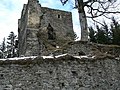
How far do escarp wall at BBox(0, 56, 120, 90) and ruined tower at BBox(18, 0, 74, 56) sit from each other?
5338 mm

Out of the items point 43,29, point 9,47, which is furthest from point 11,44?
point 43,29

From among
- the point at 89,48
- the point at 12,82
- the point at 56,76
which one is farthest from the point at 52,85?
the point at 89,48

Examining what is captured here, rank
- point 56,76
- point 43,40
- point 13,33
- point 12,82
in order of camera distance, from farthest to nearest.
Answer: point 13,33 < point 43,40 < point 56,76 < point 12,82

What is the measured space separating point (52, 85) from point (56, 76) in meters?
0.37

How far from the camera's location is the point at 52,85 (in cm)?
848

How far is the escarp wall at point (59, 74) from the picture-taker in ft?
26.9

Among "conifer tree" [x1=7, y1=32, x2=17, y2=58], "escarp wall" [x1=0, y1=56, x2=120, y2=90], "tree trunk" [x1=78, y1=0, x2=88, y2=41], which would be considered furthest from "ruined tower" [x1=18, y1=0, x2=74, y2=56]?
"conifer tree" [x1=7, y1=32, x2=17, y2=58]

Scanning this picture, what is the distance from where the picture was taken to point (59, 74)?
8742mm

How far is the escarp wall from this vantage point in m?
8.19

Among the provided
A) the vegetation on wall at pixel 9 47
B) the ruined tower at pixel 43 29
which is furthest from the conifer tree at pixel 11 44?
the ruined tower at pixel 43 29

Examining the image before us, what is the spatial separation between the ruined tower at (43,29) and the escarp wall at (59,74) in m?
5.34

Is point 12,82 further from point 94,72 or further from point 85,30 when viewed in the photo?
point 85,30

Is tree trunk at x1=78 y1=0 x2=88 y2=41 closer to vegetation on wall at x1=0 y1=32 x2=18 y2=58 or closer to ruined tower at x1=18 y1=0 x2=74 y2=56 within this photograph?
ruined tower at x1=18 y1=0 x2=74 y2=56

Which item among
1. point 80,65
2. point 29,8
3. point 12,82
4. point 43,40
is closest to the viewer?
point 12,82
